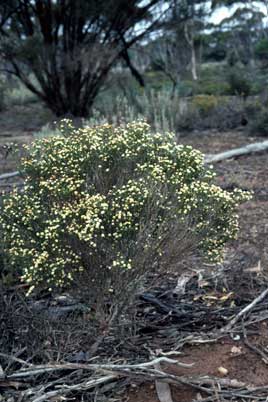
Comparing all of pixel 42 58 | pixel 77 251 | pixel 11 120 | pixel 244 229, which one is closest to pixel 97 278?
pixel 77 251

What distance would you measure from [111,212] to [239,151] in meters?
6.72

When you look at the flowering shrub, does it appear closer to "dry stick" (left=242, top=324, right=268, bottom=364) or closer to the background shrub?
"dry stick" (left=242, top=324, right=268, bottom=364)

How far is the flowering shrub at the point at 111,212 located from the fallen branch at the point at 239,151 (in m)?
5.49

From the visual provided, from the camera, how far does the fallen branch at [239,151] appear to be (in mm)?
9406

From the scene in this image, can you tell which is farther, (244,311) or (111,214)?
(244,311)

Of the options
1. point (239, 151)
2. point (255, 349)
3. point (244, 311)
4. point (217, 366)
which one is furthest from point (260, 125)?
point (217, 366)

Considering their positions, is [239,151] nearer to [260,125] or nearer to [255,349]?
[260,125]

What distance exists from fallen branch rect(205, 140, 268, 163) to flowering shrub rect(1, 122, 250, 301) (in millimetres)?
5485

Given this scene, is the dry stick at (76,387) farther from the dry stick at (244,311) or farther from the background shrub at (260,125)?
the background shrub at (260,125)

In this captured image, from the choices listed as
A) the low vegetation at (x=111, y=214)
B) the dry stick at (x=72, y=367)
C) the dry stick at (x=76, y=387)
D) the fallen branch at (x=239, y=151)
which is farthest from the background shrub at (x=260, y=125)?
the dry stick at (x=76, y=387)

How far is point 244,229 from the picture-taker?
20.2 ft

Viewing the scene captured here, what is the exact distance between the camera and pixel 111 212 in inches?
134

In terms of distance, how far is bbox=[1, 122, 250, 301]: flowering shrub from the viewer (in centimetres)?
338

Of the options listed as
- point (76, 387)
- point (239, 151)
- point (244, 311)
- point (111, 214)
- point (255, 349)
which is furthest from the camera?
point (239, 151)
